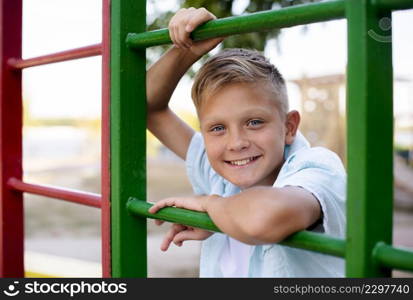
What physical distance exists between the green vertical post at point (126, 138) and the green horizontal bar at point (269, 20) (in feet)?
0.53

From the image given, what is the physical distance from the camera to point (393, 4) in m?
0.88

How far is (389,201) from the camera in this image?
0.92 m

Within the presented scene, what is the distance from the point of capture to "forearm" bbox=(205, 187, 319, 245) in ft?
3.32

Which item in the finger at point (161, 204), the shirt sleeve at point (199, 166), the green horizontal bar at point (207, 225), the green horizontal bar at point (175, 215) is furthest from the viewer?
the shirt sleeve at point (199, 166)

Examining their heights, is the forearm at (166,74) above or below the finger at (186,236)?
above

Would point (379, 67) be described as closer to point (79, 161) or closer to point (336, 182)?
point (336, 182)

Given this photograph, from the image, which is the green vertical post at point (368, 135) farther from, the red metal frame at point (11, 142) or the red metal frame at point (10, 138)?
the red metal frame at point (10, 138)

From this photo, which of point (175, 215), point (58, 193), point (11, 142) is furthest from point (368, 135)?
point (11, 142)

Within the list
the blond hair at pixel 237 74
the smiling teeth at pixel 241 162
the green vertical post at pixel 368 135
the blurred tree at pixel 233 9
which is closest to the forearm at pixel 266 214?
the green vertical post at pixel 368 135

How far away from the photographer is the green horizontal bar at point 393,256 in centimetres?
83

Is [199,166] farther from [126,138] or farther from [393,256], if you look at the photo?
[393,256]

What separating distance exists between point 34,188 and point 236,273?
30.1 inches

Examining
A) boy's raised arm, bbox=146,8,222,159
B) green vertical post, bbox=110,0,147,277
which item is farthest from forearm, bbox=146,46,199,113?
green vertical post, bbox=110,0,147,277

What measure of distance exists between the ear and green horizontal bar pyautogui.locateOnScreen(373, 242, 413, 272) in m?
0.61
